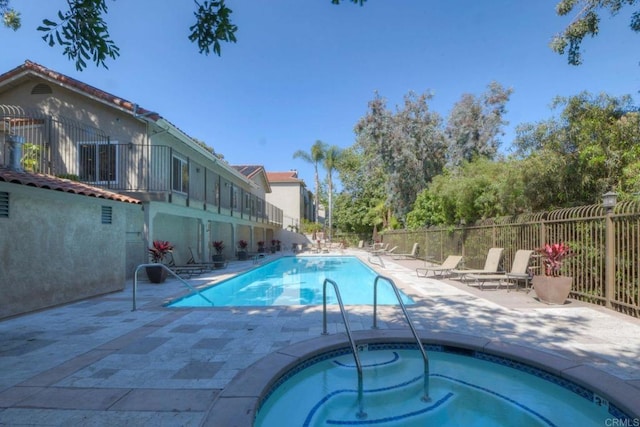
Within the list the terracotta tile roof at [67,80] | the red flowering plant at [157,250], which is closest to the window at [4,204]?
the red flowering plant at [157,250]

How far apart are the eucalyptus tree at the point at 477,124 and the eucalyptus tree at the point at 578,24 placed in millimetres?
16111

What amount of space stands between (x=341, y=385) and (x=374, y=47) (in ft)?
41.3

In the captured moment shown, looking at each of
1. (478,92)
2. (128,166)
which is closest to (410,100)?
(478,92)

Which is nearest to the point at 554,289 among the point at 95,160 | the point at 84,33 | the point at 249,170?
the point at 84,33

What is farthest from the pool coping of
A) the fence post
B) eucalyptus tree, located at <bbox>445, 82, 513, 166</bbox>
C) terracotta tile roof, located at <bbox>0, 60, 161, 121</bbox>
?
eucalyptus tree, located at <bbox>445, 82, 513, 166</bbox>

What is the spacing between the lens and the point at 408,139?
24.1 metres

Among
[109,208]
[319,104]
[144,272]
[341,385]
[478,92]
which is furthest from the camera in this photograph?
[478,92]

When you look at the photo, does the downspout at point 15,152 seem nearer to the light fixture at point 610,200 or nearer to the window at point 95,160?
the window at point 95,160

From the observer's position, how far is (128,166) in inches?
483

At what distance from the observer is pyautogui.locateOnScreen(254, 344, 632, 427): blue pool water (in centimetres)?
326

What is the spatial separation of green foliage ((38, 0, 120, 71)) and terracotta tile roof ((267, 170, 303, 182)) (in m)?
38.3

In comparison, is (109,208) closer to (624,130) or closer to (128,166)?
(128,166)

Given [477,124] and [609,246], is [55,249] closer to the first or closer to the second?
[609,246]

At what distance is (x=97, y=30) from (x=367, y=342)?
4603mm
